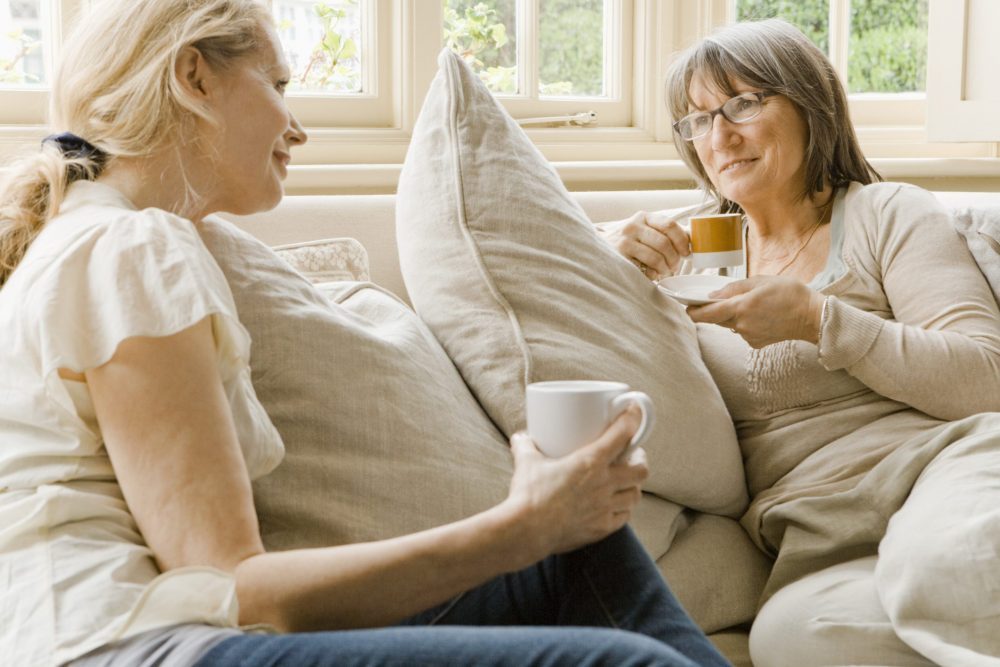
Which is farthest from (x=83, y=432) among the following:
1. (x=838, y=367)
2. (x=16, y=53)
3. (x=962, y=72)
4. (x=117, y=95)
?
(x=962, y=72)

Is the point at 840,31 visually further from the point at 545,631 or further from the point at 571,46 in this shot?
the point at 545,631

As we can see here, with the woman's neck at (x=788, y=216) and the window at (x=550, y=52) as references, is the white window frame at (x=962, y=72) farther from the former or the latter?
the woman's neck at (x=788, y=216)

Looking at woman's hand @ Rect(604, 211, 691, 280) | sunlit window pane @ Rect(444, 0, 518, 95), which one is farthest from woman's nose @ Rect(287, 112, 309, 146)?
sunlit window pane @ Rect(444, 0, 518, 95)

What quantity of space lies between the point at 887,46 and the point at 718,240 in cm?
198

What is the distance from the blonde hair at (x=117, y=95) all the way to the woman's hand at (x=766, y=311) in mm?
784

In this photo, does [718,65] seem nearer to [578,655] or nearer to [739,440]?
[739,440]

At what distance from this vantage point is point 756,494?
1726 mm

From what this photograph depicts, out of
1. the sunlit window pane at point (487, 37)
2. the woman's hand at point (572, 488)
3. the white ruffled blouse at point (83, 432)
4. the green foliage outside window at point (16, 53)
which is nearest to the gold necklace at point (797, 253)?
the woman's hand at point (572, 488)

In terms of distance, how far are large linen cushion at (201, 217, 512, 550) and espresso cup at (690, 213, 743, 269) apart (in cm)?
50

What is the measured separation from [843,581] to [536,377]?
48 cm

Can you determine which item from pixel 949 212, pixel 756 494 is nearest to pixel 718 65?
pixel 949 212

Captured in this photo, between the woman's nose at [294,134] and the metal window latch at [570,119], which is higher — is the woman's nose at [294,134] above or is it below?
below

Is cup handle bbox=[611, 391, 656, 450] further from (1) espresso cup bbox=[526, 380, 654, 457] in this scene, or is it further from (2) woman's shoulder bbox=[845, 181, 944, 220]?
(2) woman's shoulder bbox=[845, 181, 944, 220]

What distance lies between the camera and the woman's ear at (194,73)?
48.4 inches
